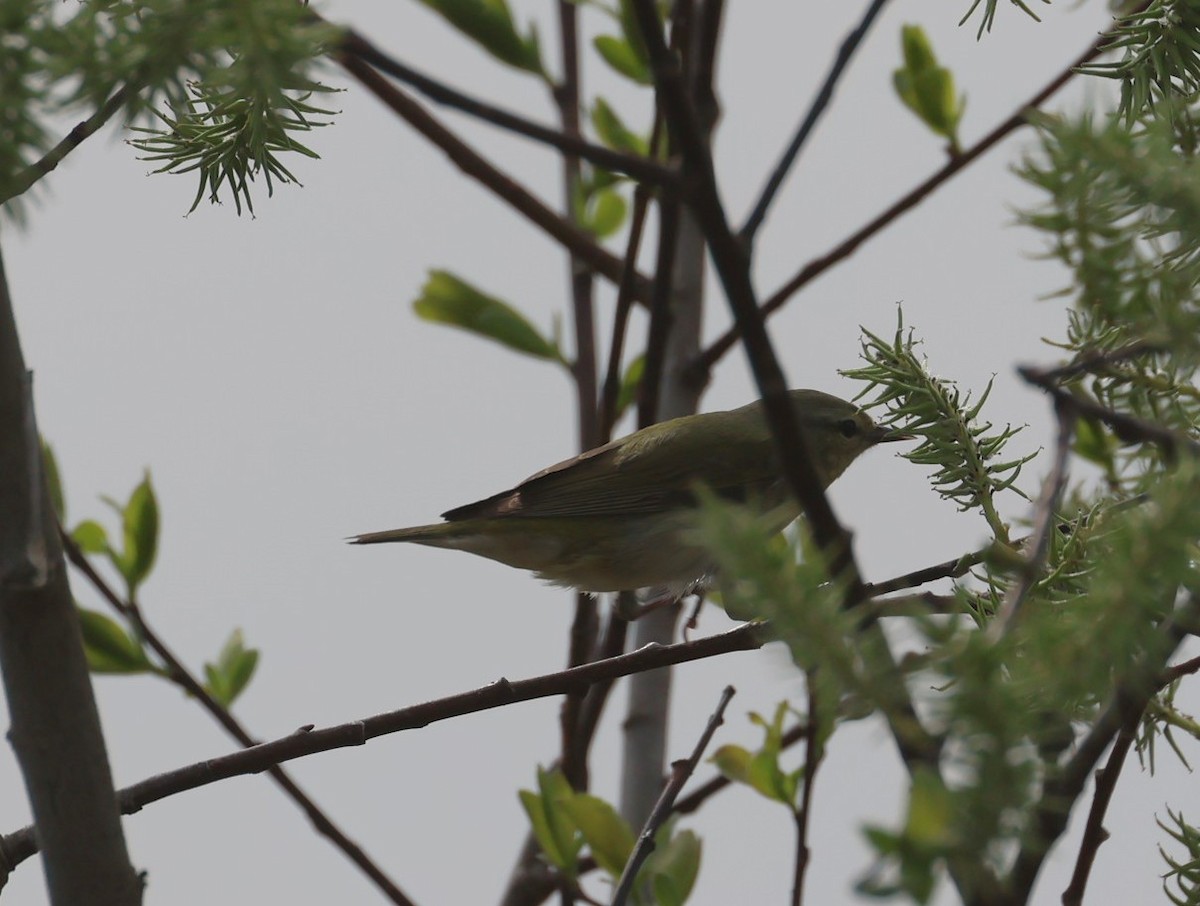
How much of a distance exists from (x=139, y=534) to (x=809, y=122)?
5.36 feet

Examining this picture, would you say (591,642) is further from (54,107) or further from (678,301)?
(54,107)

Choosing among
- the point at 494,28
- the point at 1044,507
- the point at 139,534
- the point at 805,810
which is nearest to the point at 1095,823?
the point at 805,810

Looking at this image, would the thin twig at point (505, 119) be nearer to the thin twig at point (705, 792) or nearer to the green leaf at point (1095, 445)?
the green leaf at point (1095, 445)

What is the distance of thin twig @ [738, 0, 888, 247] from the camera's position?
951 mm

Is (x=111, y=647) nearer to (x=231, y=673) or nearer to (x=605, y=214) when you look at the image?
(x=231, y=673)

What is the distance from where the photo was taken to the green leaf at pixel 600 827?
186cm

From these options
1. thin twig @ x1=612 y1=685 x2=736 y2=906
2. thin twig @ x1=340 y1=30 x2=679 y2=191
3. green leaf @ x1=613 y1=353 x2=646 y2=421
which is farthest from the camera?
green leaf @ x1=613 y1=353 x2=646 y2=421

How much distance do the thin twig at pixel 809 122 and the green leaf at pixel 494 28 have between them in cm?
151

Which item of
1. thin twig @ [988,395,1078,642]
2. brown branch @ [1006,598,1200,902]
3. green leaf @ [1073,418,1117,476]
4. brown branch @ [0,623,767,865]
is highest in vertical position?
green leaf @ [1073,418,1117,476]

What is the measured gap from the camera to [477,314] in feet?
9.91

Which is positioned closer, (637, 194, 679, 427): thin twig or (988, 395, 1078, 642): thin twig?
(988, 395, 1078, 642): thin twig

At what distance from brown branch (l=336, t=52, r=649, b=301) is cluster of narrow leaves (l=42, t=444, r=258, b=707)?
0.90m

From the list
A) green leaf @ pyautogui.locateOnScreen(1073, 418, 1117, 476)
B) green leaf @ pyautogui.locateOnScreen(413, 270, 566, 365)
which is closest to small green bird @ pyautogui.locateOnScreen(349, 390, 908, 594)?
green leaf @ pyautogui.locateOnScreen(413, 270, 566, 365)

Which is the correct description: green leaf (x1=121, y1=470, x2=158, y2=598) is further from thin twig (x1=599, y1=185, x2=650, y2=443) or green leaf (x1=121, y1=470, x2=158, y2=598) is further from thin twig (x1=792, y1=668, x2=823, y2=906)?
thin twig (x1=792, y1=668, x2=823, y2=906)
